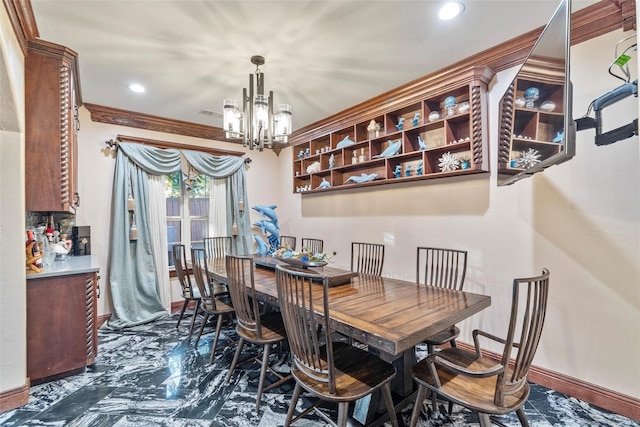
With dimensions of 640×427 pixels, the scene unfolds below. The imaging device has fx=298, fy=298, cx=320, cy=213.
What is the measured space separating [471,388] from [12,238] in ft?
10.2

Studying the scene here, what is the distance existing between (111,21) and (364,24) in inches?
71.1

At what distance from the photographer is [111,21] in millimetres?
2115

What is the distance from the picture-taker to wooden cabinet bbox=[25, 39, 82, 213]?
7.64ft

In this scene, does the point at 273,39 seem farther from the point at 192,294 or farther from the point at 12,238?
the point at 192,294

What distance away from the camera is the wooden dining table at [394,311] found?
4.92 feet

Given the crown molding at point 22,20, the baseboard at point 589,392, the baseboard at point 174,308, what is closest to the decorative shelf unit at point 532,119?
the baseboard at point 589,392

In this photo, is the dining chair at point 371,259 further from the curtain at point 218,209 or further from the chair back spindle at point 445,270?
the curtain at point 218,209

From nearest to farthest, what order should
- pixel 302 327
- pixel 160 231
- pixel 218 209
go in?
pixel 302 327 → pixel 160 231 → pixel 218 209

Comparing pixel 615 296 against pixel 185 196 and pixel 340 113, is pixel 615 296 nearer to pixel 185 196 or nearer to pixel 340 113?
pixel 340 113

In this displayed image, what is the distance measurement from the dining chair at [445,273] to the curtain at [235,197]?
2812 mm

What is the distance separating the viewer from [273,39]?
7.68 ft

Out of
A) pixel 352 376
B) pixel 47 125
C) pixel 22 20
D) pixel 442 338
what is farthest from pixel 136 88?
pixel 442 338

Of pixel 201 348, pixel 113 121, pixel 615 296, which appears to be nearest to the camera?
pixel 615 296

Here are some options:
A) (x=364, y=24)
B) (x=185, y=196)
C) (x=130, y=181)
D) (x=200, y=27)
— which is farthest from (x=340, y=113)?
(x=130, y=181)
